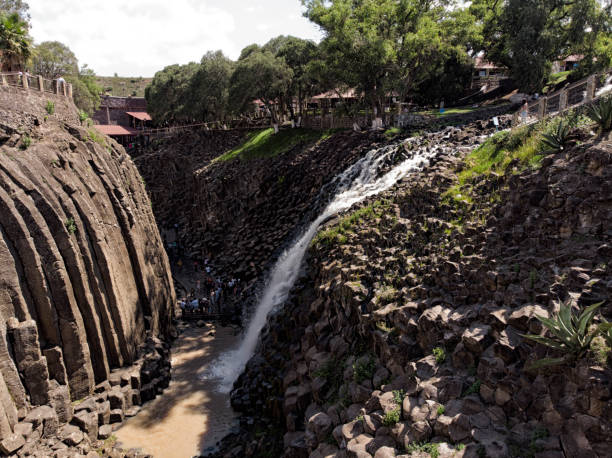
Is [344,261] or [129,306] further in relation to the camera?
[129,306]

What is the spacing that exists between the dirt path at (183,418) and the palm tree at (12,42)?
22.3 meters

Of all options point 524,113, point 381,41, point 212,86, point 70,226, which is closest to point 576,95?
point 524,113

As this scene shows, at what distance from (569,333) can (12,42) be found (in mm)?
33429

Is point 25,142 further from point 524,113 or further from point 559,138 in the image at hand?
point 524,113

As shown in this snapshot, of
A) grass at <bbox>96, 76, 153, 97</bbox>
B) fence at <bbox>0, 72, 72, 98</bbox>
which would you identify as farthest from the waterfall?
grass at <bbox>96, 76, 153, 97</bbox>

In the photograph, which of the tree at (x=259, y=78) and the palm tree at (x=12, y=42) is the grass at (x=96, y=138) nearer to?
the palm tree at (x=12, y=42)

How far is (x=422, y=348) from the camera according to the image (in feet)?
40.1

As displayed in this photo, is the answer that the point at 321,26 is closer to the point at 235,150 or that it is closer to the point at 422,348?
the point at 235,150

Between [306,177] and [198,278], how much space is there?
11.8 m

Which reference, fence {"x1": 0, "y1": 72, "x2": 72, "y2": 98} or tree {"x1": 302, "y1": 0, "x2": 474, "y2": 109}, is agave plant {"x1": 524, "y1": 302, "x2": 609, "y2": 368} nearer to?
fence {"x1": 0, "y1": 72, "x2": 72, "y2": 98}

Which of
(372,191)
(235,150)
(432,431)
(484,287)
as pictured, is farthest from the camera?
(235,150)

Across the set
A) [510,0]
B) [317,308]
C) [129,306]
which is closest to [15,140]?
[129,306]

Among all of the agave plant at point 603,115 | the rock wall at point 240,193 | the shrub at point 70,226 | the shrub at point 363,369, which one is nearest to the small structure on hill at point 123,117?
the rock wall at point 240,193

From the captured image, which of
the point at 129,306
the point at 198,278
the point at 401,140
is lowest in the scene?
the point at 198,278
